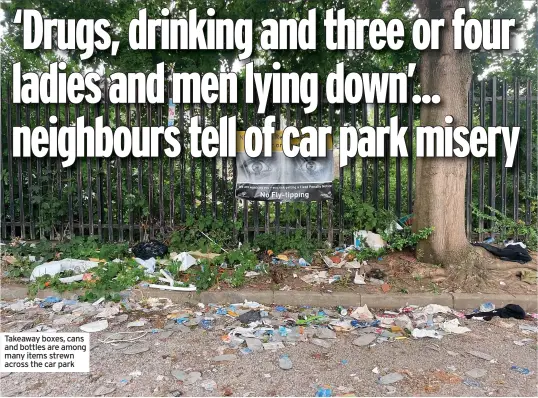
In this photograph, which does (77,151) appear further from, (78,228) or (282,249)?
(282,249)

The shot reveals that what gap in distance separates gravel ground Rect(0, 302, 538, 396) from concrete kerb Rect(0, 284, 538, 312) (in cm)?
72

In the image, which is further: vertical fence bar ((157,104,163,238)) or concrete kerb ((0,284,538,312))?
vertical fence bar ((157,104,163,238))

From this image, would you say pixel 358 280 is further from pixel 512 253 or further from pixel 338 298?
pixel 512 253

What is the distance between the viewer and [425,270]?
195 inches

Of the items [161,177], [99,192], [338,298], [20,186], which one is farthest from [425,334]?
[20,186]

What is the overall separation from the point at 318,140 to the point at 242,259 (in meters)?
1.86

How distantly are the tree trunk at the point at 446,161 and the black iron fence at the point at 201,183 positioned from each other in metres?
0.95

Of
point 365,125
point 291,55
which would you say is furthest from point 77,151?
point 365,125

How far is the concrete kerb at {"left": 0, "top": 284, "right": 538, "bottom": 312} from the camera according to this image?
14.8 feet

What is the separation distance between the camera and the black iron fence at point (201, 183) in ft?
19.7

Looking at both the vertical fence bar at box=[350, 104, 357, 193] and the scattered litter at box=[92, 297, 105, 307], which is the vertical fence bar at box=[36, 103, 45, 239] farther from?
the vertical fence bar at box=[350, 104, 357, 193]

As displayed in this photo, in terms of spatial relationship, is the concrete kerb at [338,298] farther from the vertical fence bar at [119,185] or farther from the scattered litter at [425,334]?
the vertical fence bar at [119,185]

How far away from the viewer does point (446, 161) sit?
497 centimetres

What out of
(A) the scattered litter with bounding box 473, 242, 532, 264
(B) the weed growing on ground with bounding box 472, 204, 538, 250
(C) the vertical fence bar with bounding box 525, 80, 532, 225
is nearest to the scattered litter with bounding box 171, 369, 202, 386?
(A) the scattered litter with bounding box 473, 242, 532, 264
